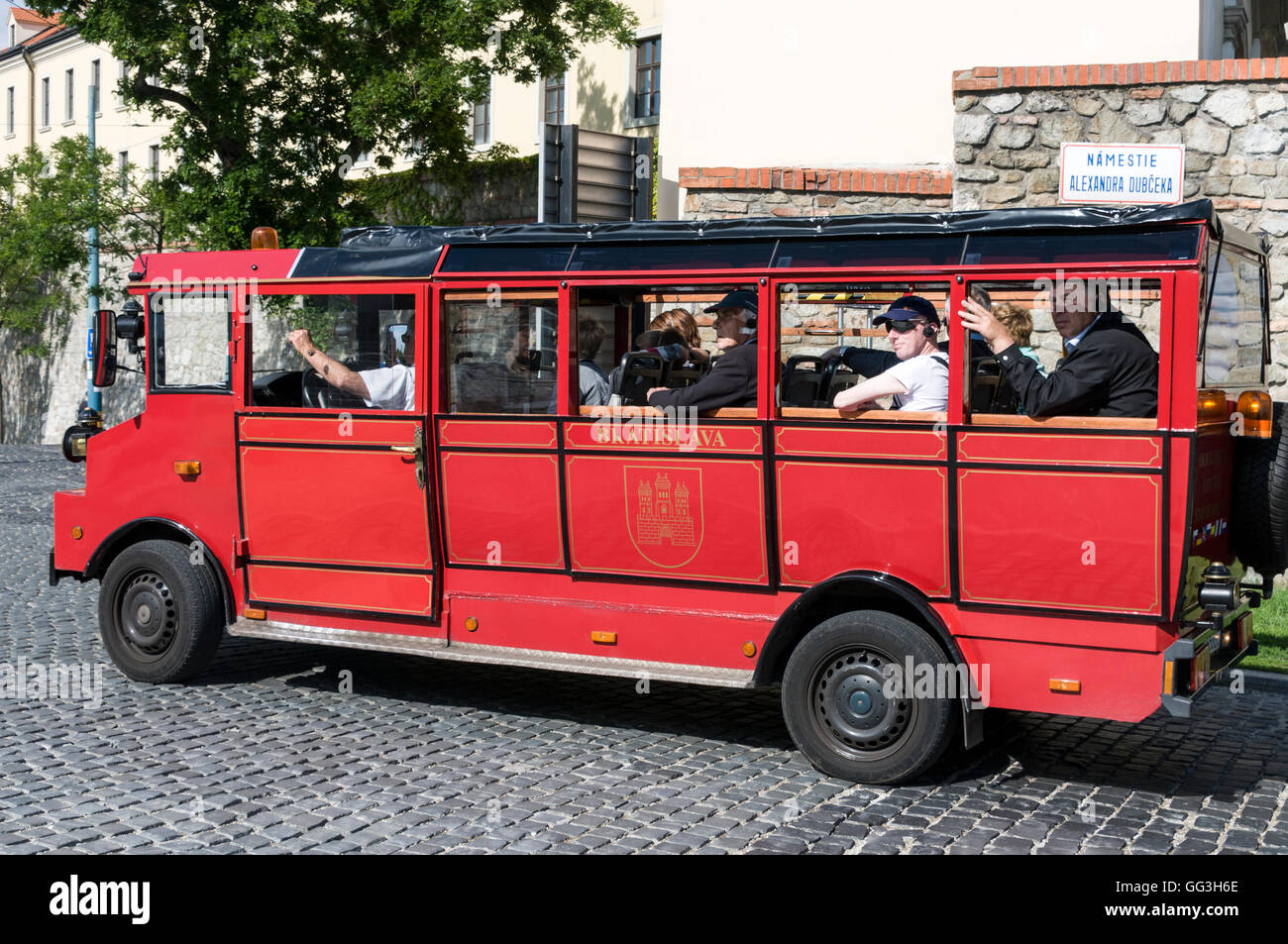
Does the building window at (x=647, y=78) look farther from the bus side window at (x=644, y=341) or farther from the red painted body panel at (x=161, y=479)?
the red painted body panel at (x=161, y=479)

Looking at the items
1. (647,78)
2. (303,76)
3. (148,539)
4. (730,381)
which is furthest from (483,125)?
(730,381)

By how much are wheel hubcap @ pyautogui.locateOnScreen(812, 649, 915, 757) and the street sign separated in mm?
5474

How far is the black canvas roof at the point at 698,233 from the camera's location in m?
6.11

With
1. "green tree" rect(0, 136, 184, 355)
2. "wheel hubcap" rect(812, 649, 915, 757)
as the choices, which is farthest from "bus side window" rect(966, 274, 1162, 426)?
"green tree" rect(0, 136, 184, 355)

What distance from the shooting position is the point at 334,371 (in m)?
7.86

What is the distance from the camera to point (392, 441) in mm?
7672

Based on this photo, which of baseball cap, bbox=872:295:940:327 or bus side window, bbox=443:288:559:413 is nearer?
baseball cap, bbox=872:295:940:327

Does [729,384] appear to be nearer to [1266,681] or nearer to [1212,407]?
[1212,407]

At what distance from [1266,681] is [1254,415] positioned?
2.83 m

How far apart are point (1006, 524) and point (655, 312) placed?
9.50 feet

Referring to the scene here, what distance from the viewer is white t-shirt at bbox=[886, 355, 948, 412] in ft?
21.6

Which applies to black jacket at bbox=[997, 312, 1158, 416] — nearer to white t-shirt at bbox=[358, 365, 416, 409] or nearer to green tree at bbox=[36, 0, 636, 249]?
white t-shirt at bbox=[358, 365, 416, 409]

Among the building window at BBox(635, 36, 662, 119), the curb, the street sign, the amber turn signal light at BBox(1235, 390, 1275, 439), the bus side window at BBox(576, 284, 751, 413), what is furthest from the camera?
the building window at BBox(635, 36, 662, 119)
